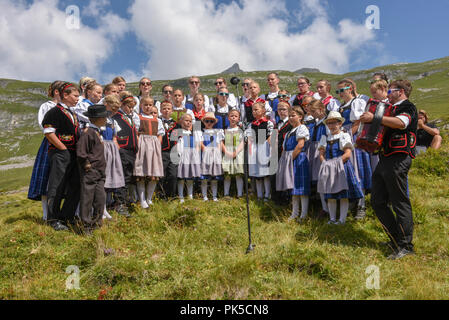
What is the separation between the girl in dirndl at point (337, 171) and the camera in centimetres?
663

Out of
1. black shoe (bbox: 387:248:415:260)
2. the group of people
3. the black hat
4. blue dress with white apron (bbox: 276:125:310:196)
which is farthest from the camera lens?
blue dress with white apron (bbox: 276:125:310:196)

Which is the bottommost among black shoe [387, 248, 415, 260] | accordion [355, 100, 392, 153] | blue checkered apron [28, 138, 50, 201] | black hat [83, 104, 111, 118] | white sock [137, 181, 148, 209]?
black shoe [387, 248, 415, 260]

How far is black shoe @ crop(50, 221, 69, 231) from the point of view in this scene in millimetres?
6137

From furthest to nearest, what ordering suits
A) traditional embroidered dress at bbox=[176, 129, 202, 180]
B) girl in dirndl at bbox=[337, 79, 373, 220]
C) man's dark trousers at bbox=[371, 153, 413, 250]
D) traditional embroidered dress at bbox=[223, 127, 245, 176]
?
traditional embroidered dress at bbox=[223, 127, 245, 176] → traditional embroidered dress at bbox=[176, 129, 202, 180] → girl in dirndl at bbox=[337, 79, 373, 220] → man's dark trousers at bbox=[371, 153, 413, 250]

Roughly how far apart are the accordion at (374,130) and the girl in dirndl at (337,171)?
1154 millimetres

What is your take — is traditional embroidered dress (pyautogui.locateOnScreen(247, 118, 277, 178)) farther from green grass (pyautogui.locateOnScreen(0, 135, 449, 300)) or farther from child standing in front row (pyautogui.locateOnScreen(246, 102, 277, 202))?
green grass (pyautogui.locateOnScreen(0, 135, 449, 300))

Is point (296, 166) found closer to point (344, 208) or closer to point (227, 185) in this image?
point (344, 208)

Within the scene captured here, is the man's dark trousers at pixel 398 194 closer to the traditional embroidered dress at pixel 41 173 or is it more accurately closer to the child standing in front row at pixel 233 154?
the child standing in front row at pixel 233 154

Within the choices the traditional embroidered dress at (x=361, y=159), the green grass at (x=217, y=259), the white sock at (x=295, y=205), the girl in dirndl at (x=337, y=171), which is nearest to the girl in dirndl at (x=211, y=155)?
the green grass at (x=217, y=259)

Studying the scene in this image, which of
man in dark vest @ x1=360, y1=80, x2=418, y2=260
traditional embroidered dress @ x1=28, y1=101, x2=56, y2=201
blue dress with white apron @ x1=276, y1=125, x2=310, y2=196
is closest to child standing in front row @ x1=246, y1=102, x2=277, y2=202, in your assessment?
blue dress with white apron @ x1=276, y1=125, x2=310, y2=196

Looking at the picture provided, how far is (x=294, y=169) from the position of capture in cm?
751

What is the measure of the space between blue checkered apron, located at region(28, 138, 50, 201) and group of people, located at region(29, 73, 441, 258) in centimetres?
2

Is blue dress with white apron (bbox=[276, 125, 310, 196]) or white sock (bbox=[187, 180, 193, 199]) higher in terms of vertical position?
blue dress with white apron (bbox=[276, 125, 310, 196])

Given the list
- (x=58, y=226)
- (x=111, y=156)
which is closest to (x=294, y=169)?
(x=111, y=156)
